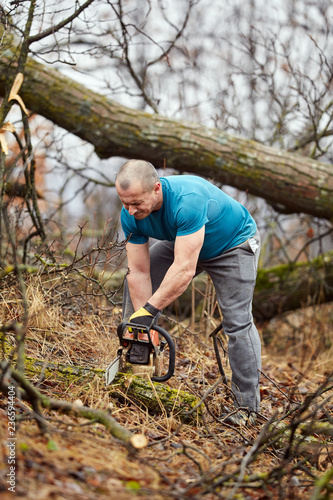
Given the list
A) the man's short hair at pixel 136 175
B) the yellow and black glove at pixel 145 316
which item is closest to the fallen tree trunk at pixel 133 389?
the yellow and black glove at pixel 145 316

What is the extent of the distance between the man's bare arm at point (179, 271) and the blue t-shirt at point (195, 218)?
0.06 meters

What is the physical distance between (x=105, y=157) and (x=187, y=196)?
8.06 ft

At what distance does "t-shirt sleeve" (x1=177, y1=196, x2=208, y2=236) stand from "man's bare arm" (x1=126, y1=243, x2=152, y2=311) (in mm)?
585

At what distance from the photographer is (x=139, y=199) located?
3061 mm

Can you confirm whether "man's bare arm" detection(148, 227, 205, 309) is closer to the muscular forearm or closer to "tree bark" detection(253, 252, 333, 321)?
the muscular forearm

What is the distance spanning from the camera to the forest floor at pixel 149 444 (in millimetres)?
1767

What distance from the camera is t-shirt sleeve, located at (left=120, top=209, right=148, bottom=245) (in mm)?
3471

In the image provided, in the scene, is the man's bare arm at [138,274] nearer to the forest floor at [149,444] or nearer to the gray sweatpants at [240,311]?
the gray sweatpants at [240,311]

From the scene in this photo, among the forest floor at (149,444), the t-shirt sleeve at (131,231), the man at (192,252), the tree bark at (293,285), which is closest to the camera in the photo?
the forest floor at (149,444)

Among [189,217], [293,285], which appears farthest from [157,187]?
[293,285]

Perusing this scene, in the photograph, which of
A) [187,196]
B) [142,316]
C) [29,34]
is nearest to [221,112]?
[29,34]

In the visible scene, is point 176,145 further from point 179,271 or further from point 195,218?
point 179,271

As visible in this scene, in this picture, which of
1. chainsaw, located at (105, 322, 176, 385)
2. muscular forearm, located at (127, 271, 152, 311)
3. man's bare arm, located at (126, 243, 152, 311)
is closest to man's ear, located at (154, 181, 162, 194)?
man's bare arm, located at (126, 243, 152, 311)

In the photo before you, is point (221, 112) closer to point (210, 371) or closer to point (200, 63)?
point (200, 63)
